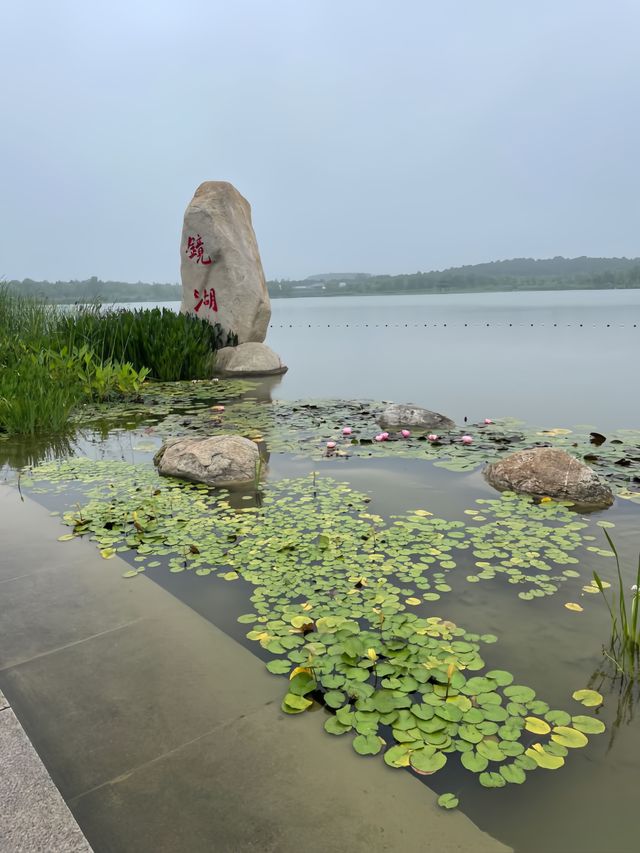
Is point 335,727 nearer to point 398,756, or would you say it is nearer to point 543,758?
point 398,756

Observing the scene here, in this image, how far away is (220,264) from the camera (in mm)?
10297

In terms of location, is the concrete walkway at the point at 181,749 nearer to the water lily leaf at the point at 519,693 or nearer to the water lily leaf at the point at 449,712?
the water lily leaf at the point at 449,712

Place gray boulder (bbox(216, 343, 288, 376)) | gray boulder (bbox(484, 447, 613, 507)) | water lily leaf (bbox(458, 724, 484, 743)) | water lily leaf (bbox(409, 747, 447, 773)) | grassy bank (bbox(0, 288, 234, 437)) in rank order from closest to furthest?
1. water lily leaf (bbox(409, 747, 447, 773))
2. water lily leaf (bbox(458, 724, 484, 743))
3. gray boulder (bbox(484, 447, 613, 507))
4. grassy bank (bbox(0, 288, 234, 437))
5. gray boulder (bbox(216, 343, 288, 376))

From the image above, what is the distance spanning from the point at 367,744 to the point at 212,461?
277 centimetres

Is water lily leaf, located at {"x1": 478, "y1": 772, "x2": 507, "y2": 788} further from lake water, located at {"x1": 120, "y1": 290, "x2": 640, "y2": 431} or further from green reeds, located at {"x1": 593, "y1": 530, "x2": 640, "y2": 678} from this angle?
lake water, located at {"x1": 120, "y1": 290, "x2": 640, "y2": 431}

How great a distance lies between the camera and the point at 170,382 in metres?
9.26

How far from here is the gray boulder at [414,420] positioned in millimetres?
5945

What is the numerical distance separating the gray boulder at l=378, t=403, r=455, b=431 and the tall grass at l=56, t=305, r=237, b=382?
170 inches

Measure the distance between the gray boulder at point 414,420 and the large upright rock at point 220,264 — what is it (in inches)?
202

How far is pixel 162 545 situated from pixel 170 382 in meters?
6.54

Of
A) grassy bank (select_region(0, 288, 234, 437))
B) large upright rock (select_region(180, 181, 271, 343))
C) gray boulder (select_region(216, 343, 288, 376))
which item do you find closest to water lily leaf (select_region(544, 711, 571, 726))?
grassy bank (select_region(0, 288, 234, 437))

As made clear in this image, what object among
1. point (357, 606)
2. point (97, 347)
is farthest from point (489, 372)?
point (357, 606)

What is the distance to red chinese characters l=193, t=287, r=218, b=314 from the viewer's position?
34.3 feet

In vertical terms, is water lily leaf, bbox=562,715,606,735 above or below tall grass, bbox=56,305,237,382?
below
